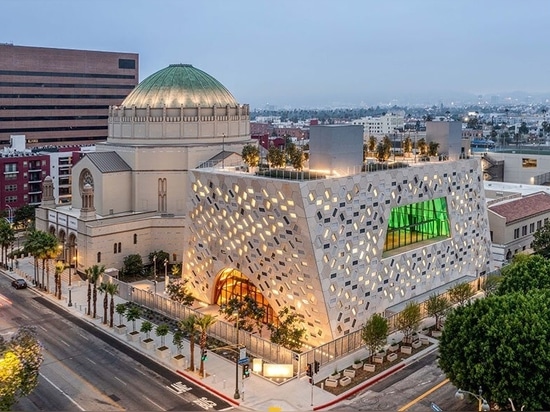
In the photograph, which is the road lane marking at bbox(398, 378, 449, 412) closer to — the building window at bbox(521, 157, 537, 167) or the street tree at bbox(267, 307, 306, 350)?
the street tree at bbox(267, 307, 306, 350)

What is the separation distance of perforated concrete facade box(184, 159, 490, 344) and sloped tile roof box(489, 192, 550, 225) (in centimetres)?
1929

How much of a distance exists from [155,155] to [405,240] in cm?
4078

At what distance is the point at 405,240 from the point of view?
2638 inches

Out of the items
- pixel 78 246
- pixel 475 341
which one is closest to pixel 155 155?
pixel 78 246

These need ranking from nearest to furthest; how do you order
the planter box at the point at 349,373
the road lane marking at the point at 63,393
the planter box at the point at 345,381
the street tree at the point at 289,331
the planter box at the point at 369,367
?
the road lane marking at the point at 63,393
the planter box at the point at 345,381
the planter box at the point at 349,373
the planter box at the point at 369,367
the street tree at the point at 289,331

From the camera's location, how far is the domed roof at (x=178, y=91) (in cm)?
9150

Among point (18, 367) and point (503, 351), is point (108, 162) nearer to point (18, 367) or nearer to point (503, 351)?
point (18, 367)

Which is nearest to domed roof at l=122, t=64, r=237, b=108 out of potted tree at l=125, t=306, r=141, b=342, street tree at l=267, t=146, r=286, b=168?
street tree at l=267, t=146, r=286, b=168

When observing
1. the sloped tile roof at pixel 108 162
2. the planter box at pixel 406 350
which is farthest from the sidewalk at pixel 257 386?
the sloped tile roof at pixel 108 162

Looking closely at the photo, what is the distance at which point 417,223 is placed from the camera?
68312 millimetres

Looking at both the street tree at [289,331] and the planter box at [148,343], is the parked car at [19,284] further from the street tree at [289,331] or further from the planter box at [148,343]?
the street tree at [289,331]

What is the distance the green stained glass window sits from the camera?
215 ft

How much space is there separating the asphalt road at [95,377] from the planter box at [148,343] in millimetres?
1037

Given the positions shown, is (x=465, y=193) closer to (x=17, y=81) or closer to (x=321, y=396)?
(x=321, y=396)
